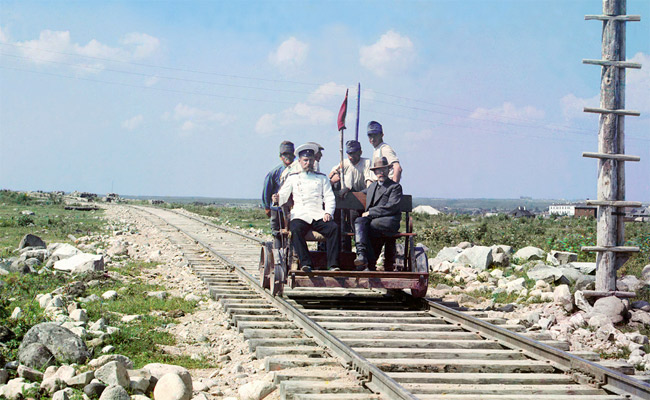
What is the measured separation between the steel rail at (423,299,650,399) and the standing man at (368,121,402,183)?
Result: 2159mm

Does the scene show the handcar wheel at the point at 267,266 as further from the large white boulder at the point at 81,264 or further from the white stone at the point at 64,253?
the white stone at the point at 64,253

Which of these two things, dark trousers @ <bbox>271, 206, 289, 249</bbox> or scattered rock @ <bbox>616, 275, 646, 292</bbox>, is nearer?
dark trousers @ <bbox>271, 206, 289, 249</bbox>

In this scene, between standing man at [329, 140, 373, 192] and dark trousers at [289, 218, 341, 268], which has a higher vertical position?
standing man at [329, 140, 373, 192]

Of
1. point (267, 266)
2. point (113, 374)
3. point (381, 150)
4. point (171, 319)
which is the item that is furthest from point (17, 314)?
point (381, 150)

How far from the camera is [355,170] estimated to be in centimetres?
979

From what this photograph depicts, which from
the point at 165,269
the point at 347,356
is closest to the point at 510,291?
the point at 347,356

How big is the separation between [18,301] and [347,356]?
583 centimetres

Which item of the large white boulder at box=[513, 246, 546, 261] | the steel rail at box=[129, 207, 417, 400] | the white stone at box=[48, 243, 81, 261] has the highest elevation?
the large white boulder at box=[513, 246, 546, 261]

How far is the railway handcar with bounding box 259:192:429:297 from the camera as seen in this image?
853cm

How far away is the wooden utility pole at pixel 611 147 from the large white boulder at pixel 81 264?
847 cm

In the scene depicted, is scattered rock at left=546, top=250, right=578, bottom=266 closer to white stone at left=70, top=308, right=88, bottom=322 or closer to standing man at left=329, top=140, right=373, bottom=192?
standing man at left=329, top=140, right=373, bottom=192

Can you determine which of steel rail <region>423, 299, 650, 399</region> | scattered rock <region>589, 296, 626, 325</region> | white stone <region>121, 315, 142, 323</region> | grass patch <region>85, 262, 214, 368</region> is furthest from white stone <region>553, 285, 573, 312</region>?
white stone <region>121, 315, 142, 323</region>

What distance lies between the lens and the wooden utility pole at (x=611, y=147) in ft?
32.9

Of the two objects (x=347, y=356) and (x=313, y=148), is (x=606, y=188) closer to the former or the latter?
(x=313, y=148)
